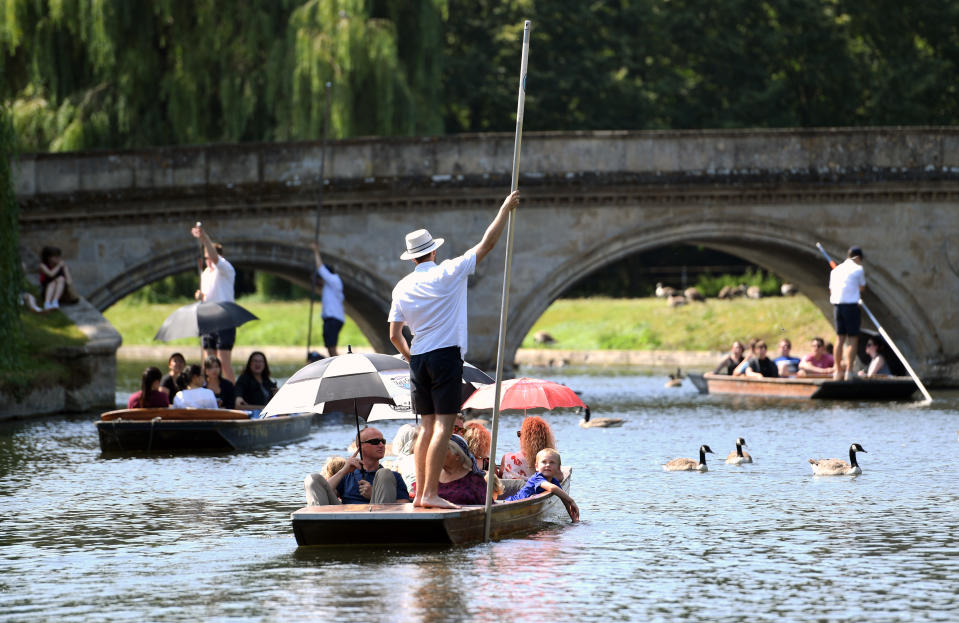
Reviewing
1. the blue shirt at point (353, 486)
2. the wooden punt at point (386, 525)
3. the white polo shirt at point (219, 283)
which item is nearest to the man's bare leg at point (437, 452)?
the wooden punt at point (386, 525)

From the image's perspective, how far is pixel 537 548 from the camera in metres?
9.00

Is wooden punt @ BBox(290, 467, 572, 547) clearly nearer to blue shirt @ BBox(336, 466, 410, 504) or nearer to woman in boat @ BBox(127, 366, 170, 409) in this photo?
blue shirt @ BBox(336, 466, 410, 504)

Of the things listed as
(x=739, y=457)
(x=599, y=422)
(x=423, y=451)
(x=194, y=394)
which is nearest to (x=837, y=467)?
(x=739, y=457)

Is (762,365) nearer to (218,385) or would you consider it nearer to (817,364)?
(817,364)

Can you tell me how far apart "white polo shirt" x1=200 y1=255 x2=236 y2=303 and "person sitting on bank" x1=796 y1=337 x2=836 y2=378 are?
8599 millimetres

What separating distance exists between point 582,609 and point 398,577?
1.13m

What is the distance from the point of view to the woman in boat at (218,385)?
52.9 feet

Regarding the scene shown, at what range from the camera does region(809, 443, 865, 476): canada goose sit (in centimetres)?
1235

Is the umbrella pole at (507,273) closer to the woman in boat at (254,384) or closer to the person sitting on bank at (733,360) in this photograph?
the woman in boat at (254,384)

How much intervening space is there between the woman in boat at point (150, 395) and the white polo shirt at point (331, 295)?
17.2 feet

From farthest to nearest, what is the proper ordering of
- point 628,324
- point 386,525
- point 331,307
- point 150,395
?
point 628,324 → point 331,307 → point 150,395 → point 386,525

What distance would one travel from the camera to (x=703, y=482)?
482 inches

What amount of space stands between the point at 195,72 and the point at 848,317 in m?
10.9

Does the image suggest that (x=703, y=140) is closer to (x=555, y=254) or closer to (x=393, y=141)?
(x=555, y=254)
